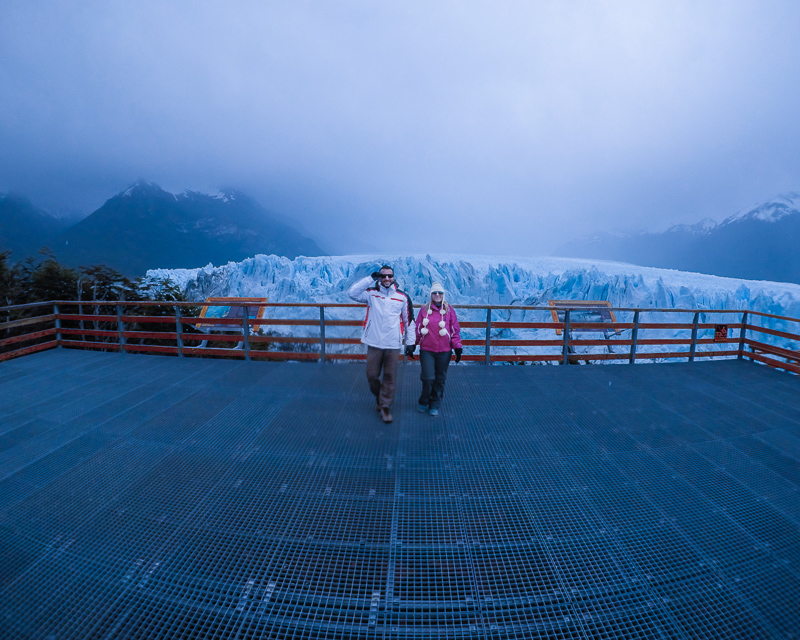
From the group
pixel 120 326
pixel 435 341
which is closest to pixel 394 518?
pixel 435 341

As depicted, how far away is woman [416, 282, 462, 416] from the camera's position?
2.97 metres

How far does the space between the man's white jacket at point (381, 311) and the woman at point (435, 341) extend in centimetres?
16

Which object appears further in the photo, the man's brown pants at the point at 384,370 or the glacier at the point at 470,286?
the glacier at the point at 470,286

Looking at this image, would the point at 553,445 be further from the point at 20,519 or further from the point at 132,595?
the point at 20,519

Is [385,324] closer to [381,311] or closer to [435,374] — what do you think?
[381,311]

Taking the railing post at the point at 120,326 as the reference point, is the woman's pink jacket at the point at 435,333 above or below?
above

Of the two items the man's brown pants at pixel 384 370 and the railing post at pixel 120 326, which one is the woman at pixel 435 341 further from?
the railing post at pixel 120 326

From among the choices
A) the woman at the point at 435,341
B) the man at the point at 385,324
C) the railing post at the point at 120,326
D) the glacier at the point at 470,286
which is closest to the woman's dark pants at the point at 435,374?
the woman at the point at 435,341

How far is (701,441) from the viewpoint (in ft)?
8.89

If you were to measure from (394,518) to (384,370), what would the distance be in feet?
4.28

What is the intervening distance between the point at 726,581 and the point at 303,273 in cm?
2120

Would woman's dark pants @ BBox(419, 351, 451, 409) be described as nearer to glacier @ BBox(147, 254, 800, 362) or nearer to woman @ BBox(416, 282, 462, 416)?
woman @ BBox(416, 282, 462, 416)

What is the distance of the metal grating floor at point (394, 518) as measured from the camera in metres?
1.36

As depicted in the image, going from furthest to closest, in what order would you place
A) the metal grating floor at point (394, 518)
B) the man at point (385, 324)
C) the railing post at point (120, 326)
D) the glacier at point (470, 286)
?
the glacier at point (470, 286) < the railing post at point (120, 326) < the man at point (385, 324) < the metal grating floor at point (394, 518)
